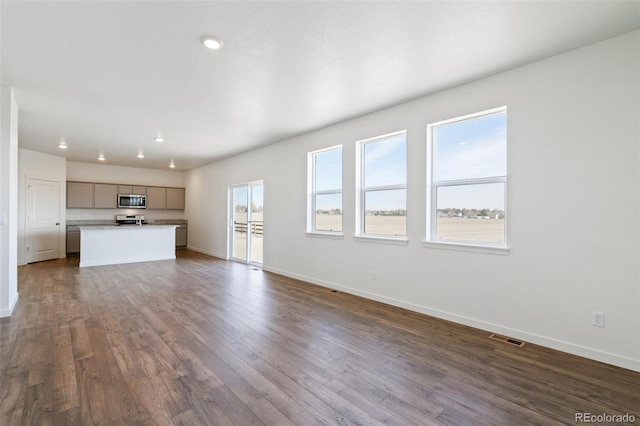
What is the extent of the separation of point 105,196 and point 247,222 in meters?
5.00

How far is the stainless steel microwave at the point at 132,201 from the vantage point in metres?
9.38

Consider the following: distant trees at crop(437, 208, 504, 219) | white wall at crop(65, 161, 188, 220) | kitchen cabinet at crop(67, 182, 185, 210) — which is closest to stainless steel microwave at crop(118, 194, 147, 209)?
kitchen cabinet at crop(67, 182, 185, 210)

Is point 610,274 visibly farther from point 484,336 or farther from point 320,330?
point 320,330

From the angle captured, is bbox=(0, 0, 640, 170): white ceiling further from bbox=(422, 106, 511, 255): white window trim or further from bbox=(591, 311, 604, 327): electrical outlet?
bbox=(591, 311, 604, 327): electrical outlet

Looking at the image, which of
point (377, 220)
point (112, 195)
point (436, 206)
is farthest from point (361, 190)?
point (112, 195)

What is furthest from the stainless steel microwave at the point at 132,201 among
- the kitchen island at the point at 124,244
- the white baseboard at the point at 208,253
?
the kitchen island at the point at 124,244

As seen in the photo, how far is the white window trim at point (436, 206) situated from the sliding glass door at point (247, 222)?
4115mm

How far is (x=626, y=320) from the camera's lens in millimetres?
2492

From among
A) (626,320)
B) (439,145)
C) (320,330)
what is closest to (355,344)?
(320,330)

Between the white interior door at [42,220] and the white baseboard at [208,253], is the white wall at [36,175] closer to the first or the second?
the white interior door at [42,220]

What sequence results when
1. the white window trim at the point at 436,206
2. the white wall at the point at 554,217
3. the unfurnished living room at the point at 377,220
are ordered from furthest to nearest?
the white window trim at the point at 436,206 < the white wall at the point at 554,217 < the unfurnished living room at the point at 377,220

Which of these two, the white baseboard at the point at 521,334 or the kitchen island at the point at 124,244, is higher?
the kitchen island at the point at 124,244

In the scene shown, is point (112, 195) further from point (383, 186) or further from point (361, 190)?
point (383, 186)

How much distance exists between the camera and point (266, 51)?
276 cm
